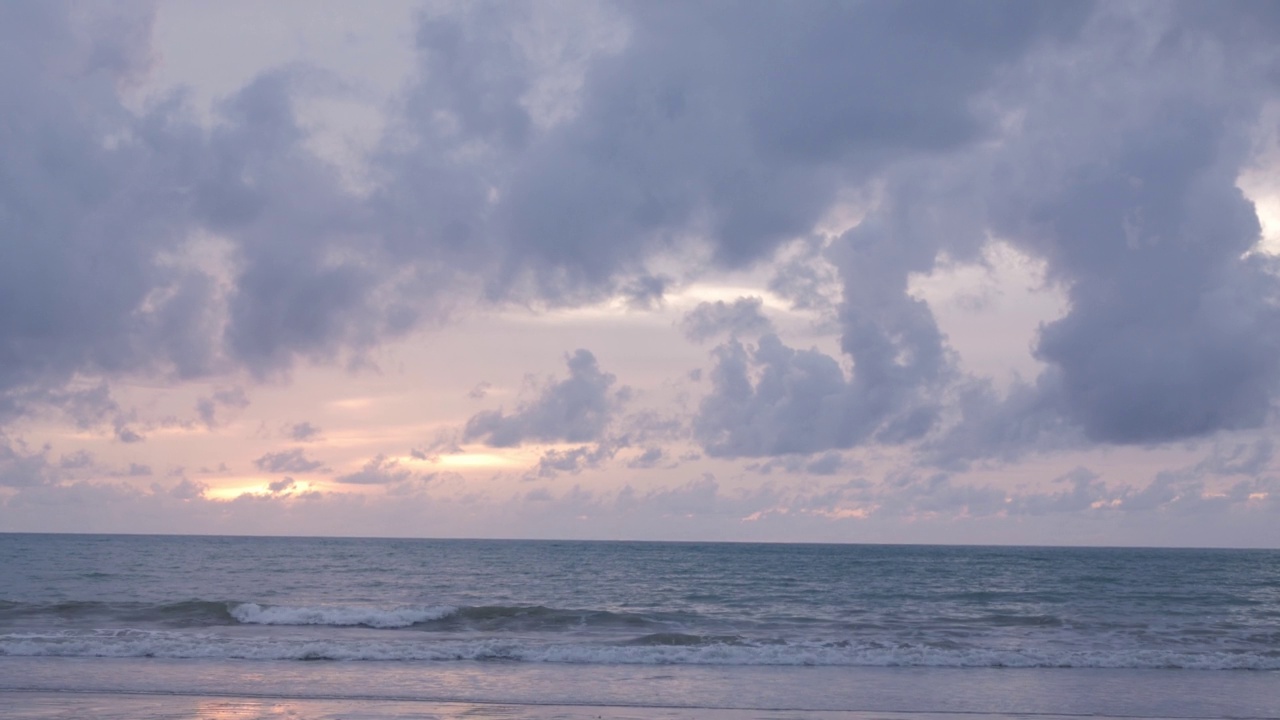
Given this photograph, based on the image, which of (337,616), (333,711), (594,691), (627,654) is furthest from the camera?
(337,616)

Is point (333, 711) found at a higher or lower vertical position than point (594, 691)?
higher

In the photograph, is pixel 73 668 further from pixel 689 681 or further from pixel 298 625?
pixel 689 681

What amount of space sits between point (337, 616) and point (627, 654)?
1372 centimetres

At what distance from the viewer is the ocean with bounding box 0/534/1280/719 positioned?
18266 mm

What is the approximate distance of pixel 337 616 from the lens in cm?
3428

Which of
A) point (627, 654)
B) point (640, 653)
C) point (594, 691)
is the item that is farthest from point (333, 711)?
point (640, 653)

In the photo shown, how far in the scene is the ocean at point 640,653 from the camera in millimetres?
18266

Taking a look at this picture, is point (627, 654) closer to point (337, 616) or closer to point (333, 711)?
point (333, 711)

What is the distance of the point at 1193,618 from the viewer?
37.3 meters

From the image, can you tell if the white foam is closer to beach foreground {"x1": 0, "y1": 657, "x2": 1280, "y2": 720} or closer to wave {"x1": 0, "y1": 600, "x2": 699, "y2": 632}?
wave {"x1": 0, "y1": 600, "x2": 699, "y2": 632}

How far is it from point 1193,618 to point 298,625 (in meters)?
33.4

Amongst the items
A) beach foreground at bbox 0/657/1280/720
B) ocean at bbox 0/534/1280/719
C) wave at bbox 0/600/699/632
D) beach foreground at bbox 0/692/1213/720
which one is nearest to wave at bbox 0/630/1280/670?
ocean at bbox 0/534/1280/719

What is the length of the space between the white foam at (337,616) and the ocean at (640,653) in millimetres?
112

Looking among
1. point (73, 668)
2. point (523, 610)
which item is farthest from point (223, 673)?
point (523, 610)
